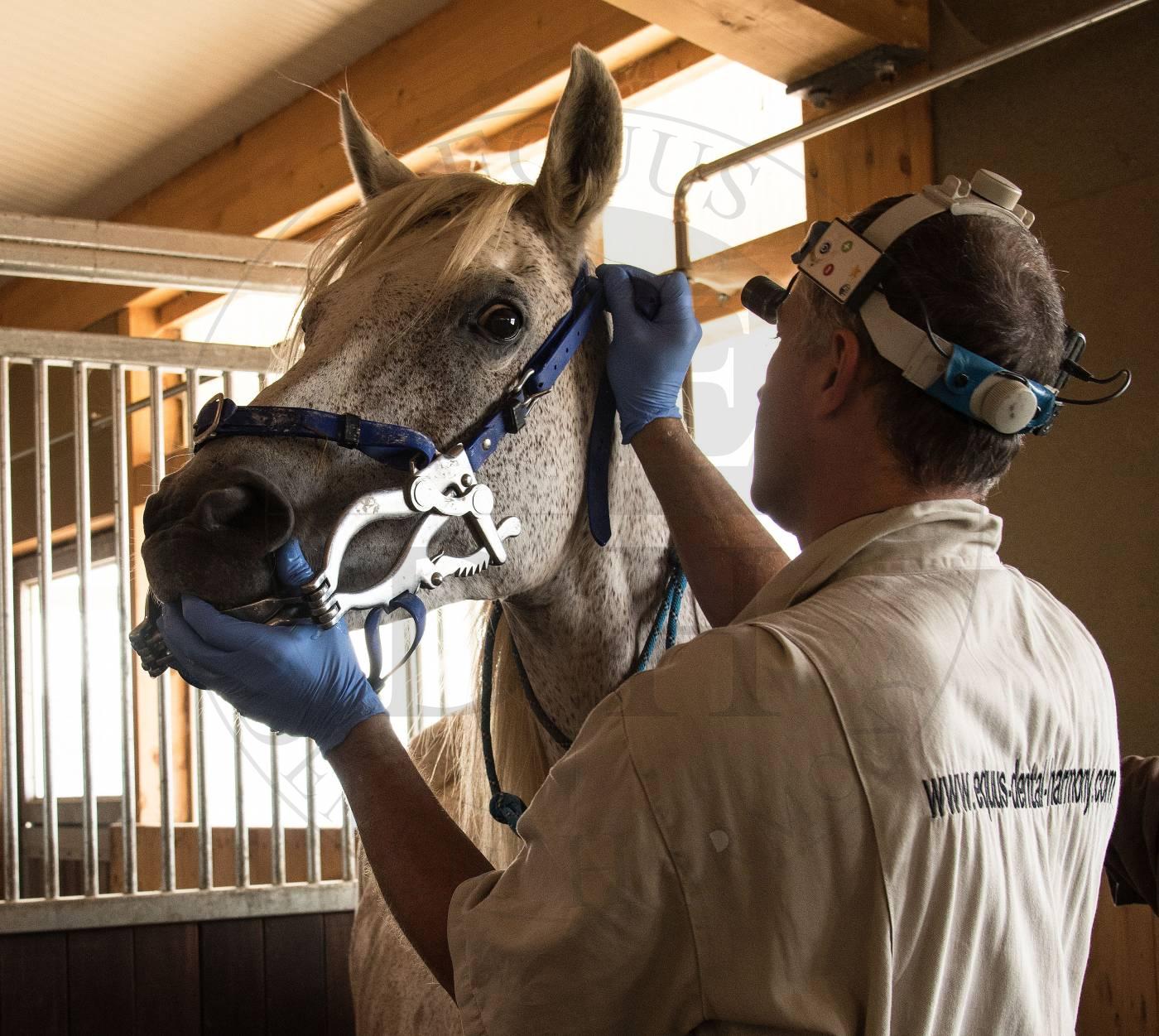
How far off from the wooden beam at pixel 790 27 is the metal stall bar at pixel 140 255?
764 millimetres

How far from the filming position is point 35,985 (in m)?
1.98

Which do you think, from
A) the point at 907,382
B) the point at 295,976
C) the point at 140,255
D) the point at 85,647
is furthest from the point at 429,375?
the point at 295,976

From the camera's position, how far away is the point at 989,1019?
0.74m

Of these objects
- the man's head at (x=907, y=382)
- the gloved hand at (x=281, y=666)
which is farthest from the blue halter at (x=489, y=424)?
the man's head at (x=907, y=382)

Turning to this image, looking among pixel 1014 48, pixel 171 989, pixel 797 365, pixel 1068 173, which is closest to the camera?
pixel 797 365

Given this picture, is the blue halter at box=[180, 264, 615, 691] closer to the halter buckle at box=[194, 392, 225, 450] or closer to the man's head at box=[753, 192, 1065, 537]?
the halter buckle at box=[194, 392, 225, 450]

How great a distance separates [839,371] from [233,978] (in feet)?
6.00

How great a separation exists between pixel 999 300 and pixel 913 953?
17.8 inches

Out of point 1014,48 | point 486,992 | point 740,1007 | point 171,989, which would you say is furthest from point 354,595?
point 171,989

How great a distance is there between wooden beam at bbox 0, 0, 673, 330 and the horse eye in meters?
0.85

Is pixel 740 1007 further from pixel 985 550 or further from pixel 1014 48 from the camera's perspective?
pixel 1014 48

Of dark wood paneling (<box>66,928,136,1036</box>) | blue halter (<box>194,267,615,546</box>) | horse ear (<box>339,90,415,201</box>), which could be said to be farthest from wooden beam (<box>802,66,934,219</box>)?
dark wood paneling (<box>66,928,136,1036</box>)

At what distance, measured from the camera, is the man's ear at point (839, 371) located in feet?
2.81

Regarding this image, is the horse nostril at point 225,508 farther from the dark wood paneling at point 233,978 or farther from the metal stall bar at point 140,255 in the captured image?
the dark wood paneling at point 233,978
